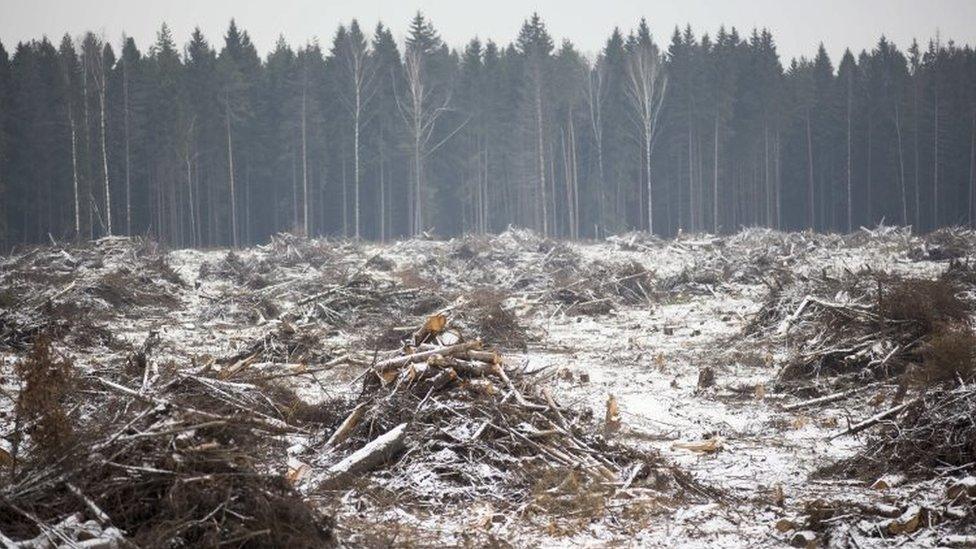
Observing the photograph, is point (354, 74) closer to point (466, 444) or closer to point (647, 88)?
point (647, 88)

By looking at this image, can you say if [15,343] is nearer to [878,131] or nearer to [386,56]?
[386,56]

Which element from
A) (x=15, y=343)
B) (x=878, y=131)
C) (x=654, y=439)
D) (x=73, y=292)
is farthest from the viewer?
(x=878, y=131)

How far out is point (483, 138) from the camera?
52.4 meters

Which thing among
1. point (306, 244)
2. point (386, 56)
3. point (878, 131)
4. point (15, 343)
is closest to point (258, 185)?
point (386, 56)

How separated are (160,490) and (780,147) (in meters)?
55.7

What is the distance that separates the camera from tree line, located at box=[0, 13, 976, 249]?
45.5m

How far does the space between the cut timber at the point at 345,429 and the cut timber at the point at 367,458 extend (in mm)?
340

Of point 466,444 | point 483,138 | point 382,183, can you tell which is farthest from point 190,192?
point 466,444

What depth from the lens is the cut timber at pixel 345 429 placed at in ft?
22.1

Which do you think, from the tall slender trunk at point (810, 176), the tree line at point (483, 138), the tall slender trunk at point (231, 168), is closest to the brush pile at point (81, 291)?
the tall slender trunk at point (231, 168)

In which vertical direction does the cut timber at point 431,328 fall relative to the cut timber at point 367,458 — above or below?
above

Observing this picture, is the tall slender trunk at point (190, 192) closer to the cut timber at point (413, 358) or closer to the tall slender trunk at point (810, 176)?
the cut timber at point (413, 358)

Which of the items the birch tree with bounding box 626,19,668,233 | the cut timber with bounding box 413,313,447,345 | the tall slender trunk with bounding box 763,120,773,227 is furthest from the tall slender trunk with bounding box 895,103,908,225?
the cut timber with bounding box 413,313,447,345

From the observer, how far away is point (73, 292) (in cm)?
1602
